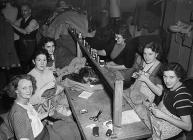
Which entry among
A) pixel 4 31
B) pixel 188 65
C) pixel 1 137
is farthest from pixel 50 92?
pixel 188 65

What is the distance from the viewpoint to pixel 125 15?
Result: 29.9ft

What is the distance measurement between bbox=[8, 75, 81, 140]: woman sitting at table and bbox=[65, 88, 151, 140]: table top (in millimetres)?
268

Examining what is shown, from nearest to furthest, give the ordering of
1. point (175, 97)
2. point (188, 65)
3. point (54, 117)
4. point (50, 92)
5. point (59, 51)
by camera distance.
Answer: point (175, 97)
point (54, 117)
point (50, 92)
point (59, 51)
point (188, 65)

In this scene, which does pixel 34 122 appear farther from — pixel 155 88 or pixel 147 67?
pixel 147 67

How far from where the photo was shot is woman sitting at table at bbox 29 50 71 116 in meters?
3.76

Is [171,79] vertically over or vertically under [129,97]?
over

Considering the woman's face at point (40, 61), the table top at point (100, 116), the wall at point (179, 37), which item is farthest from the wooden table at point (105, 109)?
the wall at point (179, 37)

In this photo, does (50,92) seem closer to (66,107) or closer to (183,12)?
(66,107)

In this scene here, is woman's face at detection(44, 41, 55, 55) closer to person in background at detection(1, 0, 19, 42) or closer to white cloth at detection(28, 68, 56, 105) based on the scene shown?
white cloth at detection(28, 68, 56, 105)

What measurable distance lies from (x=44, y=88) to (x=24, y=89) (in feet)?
3.40

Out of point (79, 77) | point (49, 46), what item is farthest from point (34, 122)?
point (49, 46)

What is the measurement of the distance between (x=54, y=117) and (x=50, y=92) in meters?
0.49

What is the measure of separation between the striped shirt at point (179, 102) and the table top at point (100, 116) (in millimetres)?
A: 461

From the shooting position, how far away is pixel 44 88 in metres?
3.92
